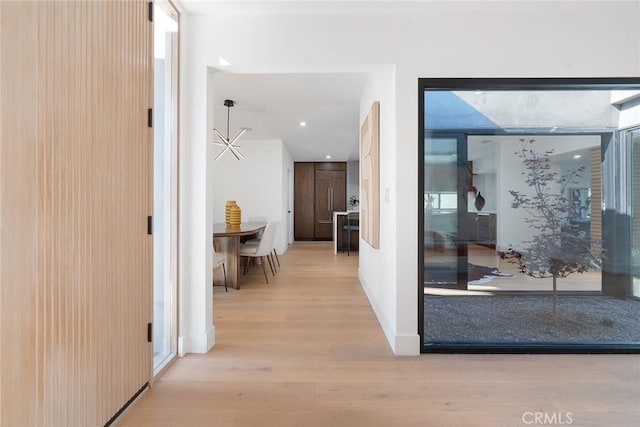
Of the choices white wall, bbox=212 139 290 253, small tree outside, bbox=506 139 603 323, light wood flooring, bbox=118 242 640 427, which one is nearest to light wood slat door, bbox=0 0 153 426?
light wood flooring, bbox=118 242 640 427

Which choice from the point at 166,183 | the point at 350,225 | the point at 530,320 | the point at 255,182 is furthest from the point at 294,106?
the point at 530,320

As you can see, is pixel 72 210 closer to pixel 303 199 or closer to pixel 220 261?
pixel 220 261

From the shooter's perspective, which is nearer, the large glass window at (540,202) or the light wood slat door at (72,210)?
the light wood slat door at (72,210)

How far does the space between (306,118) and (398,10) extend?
272 centimetres

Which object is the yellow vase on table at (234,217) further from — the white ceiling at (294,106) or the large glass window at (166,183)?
the large glass window at (166,183)

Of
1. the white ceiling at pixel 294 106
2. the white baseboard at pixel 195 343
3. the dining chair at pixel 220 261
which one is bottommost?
the white baseboard at pixel 195 343

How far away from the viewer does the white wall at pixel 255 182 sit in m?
6.77

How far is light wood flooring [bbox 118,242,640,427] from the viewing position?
154cm

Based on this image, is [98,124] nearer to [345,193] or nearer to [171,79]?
[171,79]

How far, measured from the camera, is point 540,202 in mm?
2395

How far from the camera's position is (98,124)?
1384 mm

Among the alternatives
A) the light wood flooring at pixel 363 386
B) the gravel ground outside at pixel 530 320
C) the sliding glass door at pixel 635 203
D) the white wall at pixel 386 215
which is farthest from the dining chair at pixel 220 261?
the sliding glass door at pixel 635 203
